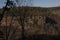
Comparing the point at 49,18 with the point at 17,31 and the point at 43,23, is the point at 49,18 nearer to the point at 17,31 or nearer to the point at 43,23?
the point at 43,23

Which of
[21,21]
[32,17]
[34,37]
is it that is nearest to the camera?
[21,21]

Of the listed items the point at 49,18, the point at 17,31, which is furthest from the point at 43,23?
the point at 17,31

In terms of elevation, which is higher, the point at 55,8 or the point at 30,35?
the point at 55,8

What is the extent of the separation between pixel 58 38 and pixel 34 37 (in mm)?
1836

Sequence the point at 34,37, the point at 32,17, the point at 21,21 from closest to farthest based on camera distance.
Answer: the point at 21,21 < the point at 34,37 < the point at 32,17

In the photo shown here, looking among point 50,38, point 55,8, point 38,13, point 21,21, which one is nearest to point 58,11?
point 55,8

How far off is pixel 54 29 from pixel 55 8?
7.24 feet

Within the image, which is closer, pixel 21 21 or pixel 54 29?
pixel 21 21

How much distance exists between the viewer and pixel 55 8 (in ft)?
65.2

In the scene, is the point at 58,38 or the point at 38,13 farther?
the point at 38,13

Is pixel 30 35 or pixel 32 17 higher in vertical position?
pixel 32 17

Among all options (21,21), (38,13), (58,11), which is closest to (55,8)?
(58,11)

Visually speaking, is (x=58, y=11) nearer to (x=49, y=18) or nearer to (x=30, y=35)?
(x=49, y=18)

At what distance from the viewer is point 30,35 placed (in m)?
17.9
